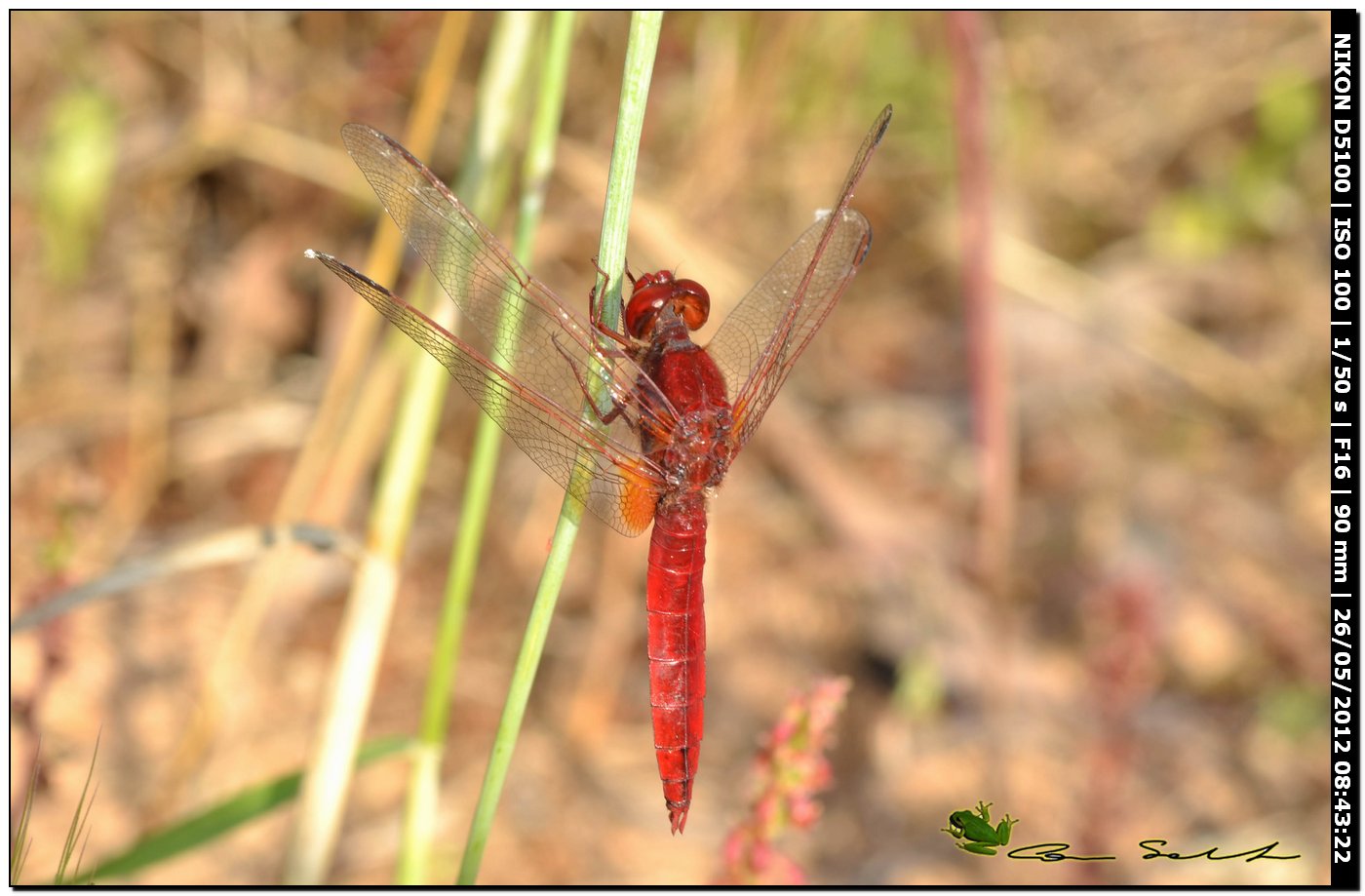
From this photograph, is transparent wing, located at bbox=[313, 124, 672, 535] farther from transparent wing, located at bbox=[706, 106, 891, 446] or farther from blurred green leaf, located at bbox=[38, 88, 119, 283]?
blurred green leaf, located at bbox=[38, 88, 119, 283]

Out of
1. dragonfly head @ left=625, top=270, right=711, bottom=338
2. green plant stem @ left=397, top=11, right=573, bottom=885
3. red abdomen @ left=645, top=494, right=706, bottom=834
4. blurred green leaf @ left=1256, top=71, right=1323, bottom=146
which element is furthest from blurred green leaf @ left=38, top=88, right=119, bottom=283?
blurred green leaf @ left=1256, top=71, right=1323, bottom=146

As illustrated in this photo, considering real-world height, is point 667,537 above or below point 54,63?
below

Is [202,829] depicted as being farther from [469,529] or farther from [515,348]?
[515,348]

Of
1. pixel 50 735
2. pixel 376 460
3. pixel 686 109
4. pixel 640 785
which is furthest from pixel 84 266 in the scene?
pixel 640 785

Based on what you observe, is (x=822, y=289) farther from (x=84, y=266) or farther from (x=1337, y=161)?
(x=84, y=266)

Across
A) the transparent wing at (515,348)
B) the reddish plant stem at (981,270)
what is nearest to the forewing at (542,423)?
the transparent wing at (515,348)

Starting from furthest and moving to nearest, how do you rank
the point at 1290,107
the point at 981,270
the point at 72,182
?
the point at 1290,107, the point at 72,182, the point at 981,270

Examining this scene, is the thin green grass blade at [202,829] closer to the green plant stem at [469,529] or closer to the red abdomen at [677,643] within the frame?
the green plant stem at [469,529]

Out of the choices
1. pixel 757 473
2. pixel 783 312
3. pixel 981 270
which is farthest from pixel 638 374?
pixel 757 473
